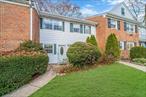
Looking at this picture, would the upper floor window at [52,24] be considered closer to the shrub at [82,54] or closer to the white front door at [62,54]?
the white front door at [62,54]

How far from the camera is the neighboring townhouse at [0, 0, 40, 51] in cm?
1578

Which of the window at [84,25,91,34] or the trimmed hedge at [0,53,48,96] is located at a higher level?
the window at [84,25,91,34]

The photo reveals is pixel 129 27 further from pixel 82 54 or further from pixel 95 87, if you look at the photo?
pixel 95 87

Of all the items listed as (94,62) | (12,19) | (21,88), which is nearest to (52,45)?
(94,62)

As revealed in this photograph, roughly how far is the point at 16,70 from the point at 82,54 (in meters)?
7.57

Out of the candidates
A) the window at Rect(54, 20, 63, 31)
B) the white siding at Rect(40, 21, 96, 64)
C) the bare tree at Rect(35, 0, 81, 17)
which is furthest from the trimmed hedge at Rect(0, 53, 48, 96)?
the bare tree at Rect(35, 0, 81, 17)

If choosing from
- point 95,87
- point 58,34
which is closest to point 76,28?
point 58,34

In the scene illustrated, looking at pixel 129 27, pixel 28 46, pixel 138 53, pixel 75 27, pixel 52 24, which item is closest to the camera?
pixel 28 46

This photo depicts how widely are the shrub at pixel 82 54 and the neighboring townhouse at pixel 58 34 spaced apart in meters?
5.77

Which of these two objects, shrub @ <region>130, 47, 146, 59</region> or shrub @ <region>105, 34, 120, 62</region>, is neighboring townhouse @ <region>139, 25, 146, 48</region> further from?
shrub @ <region>105, 34, 120, 62</region>

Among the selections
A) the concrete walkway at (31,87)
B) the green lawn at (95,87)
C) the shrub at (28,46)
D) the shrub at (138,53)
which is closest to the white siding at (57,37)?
the shrub at (28,46)

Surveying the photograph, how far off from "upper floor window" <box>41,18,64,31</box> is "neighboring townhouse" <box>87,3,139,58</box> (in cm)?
659

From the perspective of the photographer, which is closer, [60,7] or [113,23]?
[113,23]

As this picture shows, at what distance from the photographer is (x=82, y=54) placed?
17.9 m
